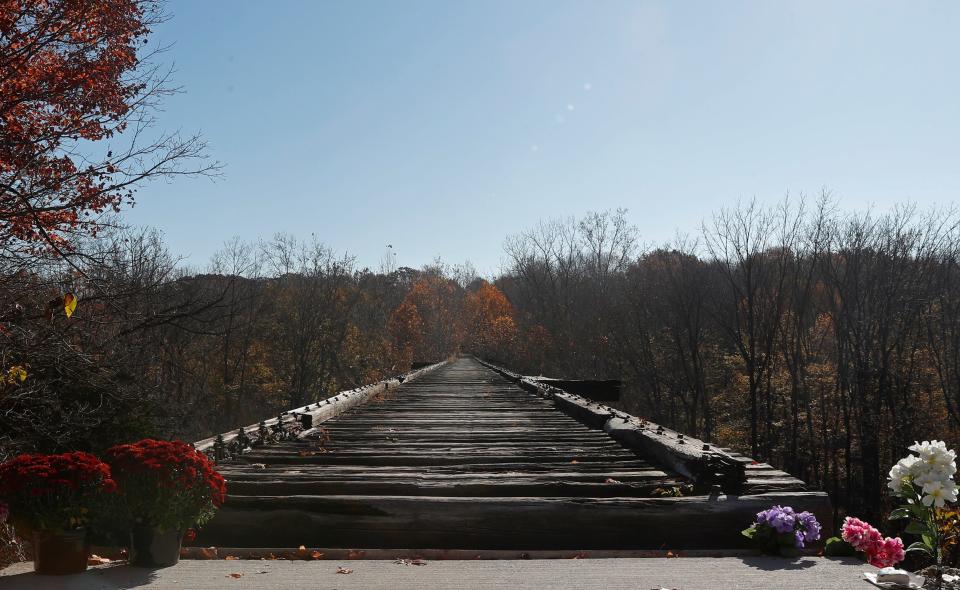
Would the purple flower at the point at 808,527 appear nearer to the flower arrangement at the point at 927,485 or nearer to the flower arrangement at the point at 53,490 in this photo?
the flower arrangement at the point at 927,485

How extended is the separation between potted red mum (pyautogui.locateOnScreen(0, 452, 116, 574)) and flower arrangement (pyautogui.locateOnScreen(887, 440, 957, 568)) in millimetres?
4127

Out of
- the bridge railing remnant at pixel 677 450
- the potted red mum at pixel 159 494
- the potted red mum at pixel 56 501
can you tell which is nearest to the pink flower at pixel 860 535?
the bridge railing remnant at pixel 677 450

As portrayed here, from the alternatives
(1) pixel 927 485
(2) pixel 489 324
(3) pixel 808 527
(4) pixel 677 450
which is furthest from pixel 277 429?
(2) pixel 489 324

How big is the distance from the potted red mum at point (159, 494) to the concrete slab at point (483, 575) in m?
0.13

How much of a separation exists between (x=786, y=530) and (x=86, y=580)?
3.94 metres

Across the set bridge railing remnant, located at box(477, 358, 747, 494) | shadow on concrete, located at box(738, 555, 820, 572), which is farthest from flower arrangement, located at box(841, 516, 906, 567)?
bridge railing remnant, located at box(477, 358, 747, 494)

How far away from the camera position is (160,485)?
3.76 meters

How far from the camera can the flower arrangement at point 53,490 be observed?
348 cm

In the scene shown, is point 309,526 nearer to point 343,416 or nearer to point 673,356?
point 343,416

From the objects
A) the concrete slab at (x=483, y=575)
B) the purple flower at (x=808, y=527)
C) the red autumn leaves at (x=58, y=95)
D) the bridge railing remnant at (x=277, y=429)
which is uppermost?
the red autumn leaves at (x=58, y=95)

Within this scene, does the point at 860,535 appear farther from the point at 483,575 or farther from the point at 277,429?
the point at 277,429

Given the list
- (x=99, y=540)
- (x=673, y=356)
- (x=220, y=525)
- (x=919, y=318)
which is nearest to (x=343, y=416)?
(x=220, y=525)

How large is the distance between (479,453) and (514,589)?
11.7 ft

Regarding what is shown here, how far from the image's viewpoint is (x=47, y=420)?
34.9 feet
